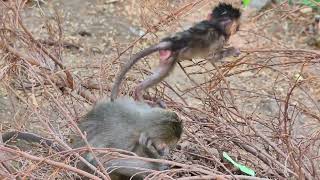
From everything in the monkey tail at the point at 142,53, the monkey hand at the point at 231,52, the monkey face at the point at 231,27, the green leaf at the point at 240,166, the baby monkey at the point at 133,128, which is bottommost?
the green leaf at the point at 240,166

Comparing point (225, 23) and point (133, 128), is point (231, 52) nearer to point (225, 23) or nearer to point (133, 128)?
point (225, 23)

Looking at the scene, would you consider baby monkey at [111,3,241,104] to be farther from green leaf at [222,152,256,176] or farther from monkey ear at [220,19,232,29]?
green leaf at [222,152,256,176]

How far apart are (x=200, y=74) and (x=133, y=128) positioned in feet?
3.29

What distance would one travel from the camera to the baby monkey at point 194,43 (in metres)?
2.16

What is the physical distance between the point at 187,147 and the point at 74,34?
1848 millimetres

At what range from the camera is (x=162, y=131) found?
7.45 ft

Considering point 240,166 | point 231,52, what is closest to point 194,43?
point 231,52

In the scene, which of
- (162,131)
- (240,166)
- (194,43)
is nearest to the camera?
(194,43)

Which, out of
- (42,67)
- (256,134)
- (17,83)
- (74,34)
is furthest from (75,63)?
(256,134)

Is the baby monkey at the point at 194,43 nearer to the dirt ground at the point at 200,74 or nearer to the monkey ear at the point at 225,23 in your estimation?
the monkey ear at the point at 225,23

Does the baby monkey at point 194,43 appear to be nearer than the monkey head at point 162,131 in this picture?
Yes

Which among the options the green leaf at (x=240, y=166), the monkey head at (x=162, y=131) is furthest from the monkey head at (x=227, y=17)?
the green leaf at (x=240, y=166)

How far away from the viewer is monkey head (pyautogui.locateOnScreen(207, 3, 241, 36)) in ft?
7.28

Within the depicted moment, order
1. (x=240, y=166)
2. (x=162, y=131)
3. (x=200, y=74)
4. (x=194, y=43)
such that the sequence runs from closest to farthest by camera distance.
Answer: (x=194, y=43) < (x=162, y=131) < (x=240, y=166) < (x=200, y=74)
